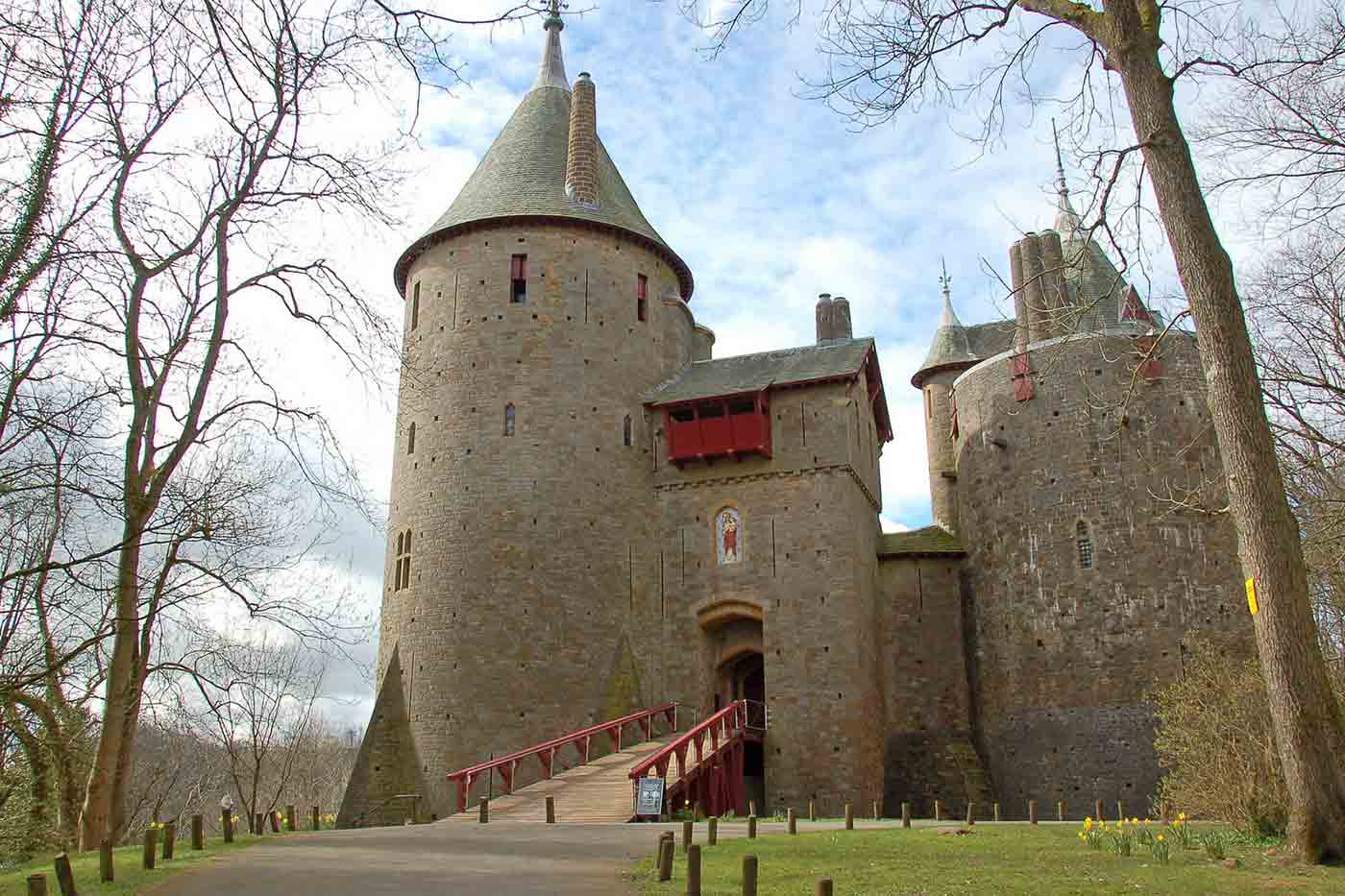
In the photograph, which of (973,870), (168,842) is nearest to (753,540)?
(168,842)

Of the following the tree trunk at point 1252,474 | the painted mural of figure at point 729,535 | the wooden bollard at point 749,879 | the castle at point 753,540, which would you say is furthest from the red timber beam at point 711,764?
the tree trunk at point 1252,474

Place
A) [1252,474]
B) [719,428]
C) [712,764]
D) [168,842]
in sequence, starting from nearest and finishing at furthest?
[1252,474], [168,842], [712,764], [719,428]

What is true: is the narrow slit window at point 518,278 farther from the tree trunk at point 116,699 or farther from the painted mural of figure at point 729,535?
the tree trunk at point 116,699

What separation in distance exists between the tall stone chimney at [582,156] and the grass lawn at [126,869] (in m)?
20.0

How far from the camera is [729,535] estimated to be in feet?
96.4

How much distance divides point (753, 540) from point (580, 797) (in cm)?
952

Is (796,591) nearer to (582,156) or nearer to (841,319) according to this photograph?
(841,319)

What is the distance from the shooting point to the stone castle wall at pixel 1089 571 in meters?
A: 27.0

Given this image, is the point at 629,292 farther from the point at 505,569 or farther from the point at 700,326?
the point at 505,569

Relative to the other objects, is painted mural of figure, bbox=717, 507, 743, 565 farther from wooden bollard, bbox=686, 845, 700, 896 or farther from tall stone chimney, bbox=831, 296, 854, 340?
wooden bollard, bbox=686, 845, 700, 896

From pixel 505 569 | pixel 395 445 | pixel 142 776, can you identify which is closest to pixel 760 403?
pixel 505 569

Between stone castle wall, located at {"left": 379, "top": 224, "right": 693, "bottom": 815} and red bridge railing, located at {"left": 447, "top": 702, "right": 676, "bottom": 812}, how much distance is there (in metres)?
0.58

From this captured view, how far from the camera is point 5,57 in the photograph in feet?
32.8

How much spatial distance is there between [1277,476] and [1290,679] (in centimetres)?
209
